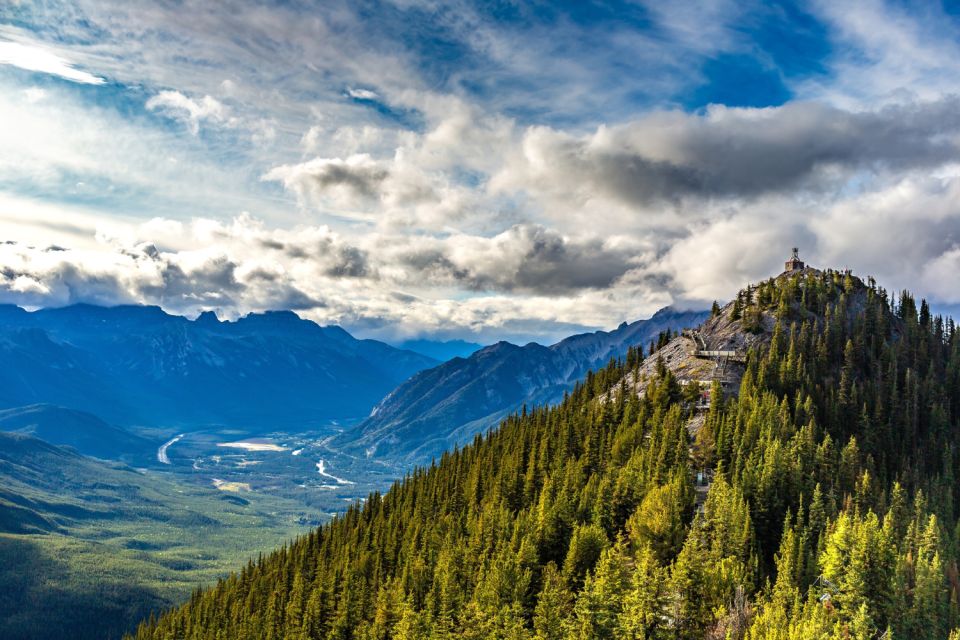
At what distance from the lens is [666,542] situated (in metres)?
115

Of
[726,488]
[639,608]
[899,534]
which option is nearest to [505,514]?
[726,488]

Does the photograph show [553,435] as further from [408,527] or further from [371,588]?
[371,588]

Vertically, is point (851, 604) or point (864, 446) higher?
point (864, 446)

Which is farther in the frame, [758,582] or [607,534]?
[607,534]

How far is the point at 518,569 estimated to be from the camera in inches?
4724

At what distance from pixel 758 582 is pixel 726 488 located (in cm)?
1726

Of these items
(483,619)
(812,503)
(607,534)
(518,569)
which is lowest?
(483,619)

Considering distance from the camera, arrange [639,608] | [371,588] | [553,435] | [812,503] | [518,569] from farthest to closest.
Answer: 1. [553,435]
2. [371,588]
3. [812,503]
4. [518,569]
5. [639,608]

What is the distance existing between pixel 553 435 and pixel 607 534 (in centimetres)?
6470

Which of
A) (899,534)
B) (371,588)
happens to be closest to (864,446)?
(899,534)

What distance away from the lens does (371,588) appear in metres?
165

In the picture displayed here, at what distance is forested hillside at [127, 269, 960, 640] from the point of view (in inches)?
3930

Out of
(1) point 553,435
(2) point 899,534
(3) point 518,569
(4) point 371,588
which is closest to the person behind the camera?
(3) point 518,569

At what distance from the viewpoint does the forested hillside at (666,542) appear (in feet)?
327
